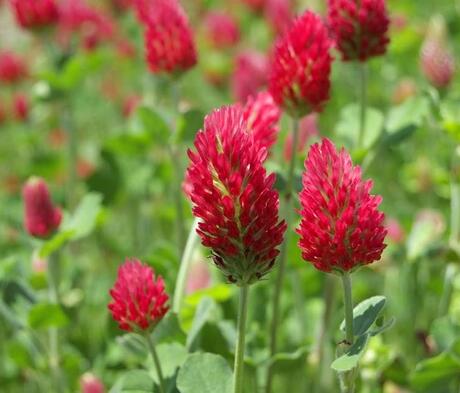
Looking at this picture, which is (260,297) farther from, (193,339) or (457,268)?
(193,339)

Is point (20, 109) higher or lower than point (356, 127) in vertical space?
higher

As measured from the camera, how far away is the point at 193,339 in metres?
1.82

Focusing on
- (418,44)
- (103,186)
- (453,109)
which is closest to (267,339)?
(453,109)

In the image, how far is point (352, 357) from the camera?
4.43 ft

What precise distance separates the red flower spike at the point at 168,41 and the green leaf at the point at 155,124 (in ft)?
0.77

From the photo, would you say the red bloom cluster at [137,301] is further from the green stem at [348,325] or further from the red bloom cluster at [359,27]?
the red bloom cluster at [359,27]

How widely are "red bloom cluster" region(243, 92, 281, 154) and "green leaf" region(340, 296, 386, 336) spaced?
432 millimetres

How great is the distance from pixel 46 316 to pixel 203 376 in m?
0.82

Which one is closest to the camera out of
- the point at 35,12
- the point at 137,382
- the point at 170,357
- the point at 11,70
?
the point at 137,382

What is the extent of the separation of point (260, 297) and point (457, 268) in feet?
1.89

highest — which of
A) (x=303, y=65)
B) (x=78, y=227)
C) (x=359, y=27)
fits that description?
(x=359, y=27)

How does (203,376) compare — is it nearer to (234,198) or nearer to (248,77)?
(234,198)

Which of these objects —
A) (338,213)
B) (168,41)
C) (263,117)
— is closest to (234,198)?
(338,213)

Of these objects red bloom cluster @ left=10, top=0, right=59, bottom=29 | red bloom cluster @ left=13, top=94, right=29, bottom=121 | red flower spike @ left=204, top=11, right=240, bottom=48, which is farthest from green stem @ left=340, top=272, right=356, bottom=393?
red flower spike @ left=204, top=11, right=240, bottom=48
